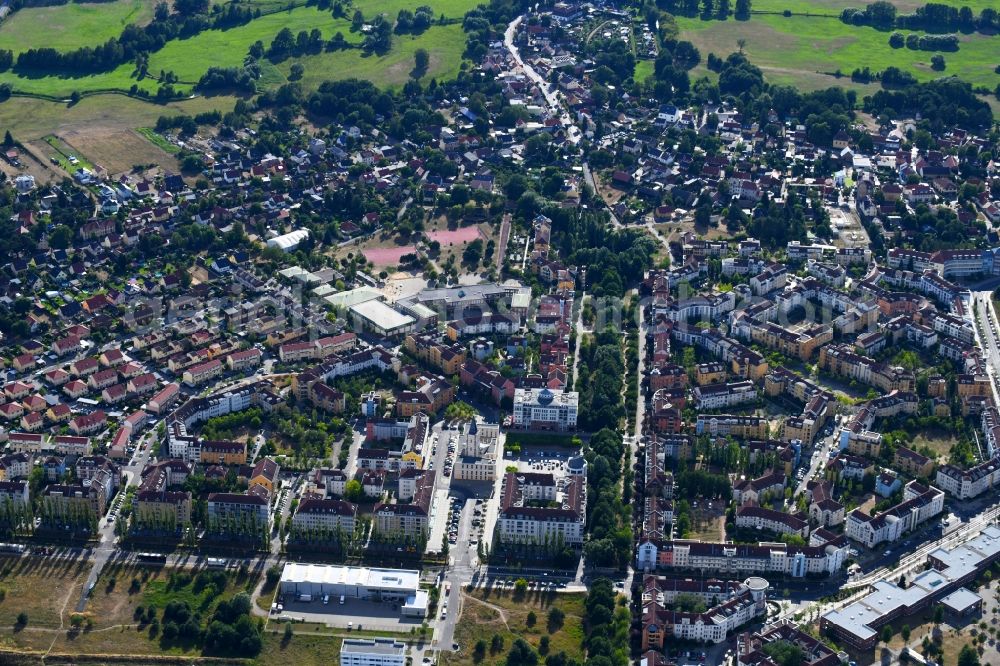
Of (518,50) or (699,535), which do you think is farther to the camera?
(518,50)

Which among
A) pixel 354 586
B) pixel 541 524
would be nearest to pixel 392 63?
pixel 541 524

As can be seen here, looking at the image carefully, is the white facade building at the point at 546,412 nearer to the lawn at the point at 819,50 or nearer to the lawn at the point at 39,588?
the lawn at the point at 39,588

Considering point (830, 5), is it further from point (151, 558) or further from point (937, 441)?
point (151, 558)

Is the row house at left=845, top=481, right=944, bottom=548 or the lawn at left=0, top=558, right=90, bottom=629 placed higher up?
the row house at left=845, top=481, right=944, bottom=548

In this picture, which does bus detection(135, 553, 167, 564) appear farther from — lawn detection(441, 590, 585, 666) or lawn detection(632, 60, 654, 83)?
lawn detection(632, 60, 654, 83)

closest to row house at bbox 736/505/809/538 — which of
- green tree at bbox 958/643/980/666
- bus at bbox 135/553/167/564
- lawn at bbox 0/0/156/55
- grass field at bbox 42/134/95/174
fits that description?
green tree at bbox 958/643/980/666

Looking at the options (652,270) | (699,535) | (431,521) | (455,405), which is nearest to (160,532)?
(431,521)

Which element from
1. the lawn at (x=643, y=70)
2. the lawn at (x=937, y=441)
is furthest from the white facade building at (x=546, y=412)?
the lawn at (x=643, y=70)

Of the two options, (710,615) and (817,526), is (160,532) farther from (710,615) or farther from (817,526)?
(817,526)
